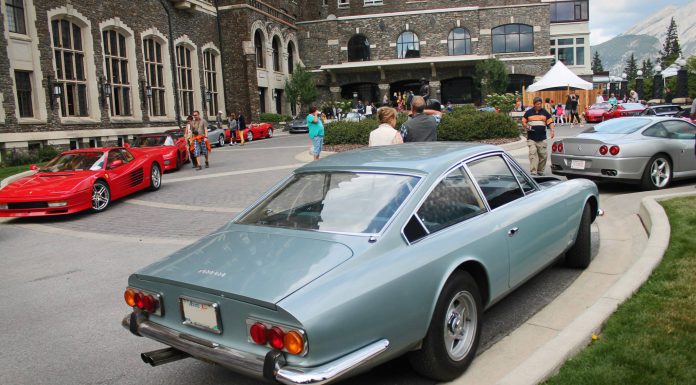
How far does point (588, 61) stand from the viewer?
190 feet

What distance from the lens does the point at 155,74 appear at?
110ft

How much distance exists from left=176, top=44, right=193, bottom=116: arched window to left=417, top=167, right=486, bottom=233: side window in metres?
33.6

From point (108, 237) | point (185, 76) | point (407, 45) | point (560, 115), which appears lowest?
point (108, 237)

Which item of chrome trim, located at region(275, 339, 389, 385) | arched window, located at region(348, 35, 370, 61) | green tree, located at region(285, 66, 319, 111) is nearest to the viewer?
chrome trim, located at region(275, 339, 389, 385)

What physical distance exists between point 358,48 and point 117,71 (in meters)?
28.0

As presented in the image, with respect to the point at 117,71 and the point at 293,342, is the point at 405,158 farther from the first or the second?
the point at 117,71

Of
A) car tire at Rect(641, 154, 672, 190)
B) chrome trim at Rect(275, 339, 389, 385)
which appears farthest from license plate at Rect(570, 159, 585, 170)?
chrome trim at Rect(275, 339, 389, 385)

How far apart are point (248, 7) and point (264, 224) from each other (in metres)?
39.7

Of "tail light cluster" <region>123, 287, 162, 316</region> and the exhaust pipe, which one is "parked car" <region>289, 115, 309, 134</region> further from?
the exhaust pipe

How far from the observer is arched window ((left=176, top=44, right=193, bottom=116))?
3578 cm

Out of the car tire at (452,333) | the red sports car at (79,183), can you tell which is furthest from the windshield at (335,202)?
the red sports car at (79,183)

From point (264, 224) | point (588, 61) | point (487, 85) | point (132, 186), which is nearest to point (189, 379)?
point (264, 224)

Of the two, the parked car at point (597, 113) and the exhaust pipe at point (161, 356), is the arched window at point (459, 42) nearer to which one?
the parked car at point (597, 113)

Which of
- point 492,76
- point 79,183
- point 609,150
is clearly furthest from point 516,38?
point 79,183
